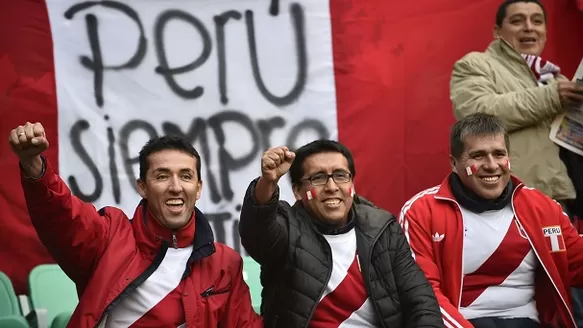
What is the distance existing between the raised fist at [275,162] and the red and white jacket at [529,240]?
0.90 metres

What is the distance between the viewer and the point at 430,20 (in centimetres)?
592

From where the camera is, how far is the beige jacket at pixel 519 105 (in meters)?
4.88

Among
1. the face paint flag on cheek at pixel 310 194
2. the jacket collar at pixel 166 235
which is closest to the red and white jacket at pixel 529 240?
the face paint flag on cheek at pixel 310 194

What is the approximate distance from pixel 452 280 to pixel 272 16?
233cm

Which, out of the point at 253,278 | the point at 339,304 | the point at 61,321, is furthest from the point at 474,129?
the point at 61,321

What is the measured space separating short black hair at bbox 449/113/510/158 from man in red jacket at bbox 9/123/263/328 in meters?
1.15

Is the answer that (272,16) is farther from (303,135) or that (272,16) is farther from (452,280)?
(452,280)

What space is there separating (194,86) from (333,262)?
2.17 m

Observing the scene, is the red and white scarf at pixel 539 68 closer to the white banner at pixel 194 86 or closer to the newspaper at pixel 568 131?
the newspaper at pixel 568 131

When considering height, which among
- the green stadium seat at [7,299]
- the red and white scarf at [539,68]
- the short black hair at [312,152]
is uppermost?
the red and white scarf at [539,68]

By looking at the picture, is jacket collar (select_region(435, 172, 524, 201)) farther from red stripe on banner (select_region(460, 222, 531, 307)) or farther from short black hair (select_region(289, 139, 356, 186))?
short black hair (select_region(289, 139, 356, 186))

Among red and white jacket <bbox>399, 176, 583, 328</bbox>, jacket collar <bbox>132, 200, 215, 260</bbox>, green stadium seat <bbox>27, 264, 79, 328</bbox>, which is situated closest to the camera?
jacket collar <bbox>132, 200, 215, 260</bbox>

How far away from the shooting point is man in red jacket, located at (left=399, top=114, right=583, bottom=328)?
4.04 metres

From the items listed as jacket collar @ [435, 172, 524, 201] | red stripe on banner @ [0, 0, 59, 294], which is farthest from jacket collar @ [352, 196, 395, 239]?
red stripe on banner @ [0, 0, 59, 294]
